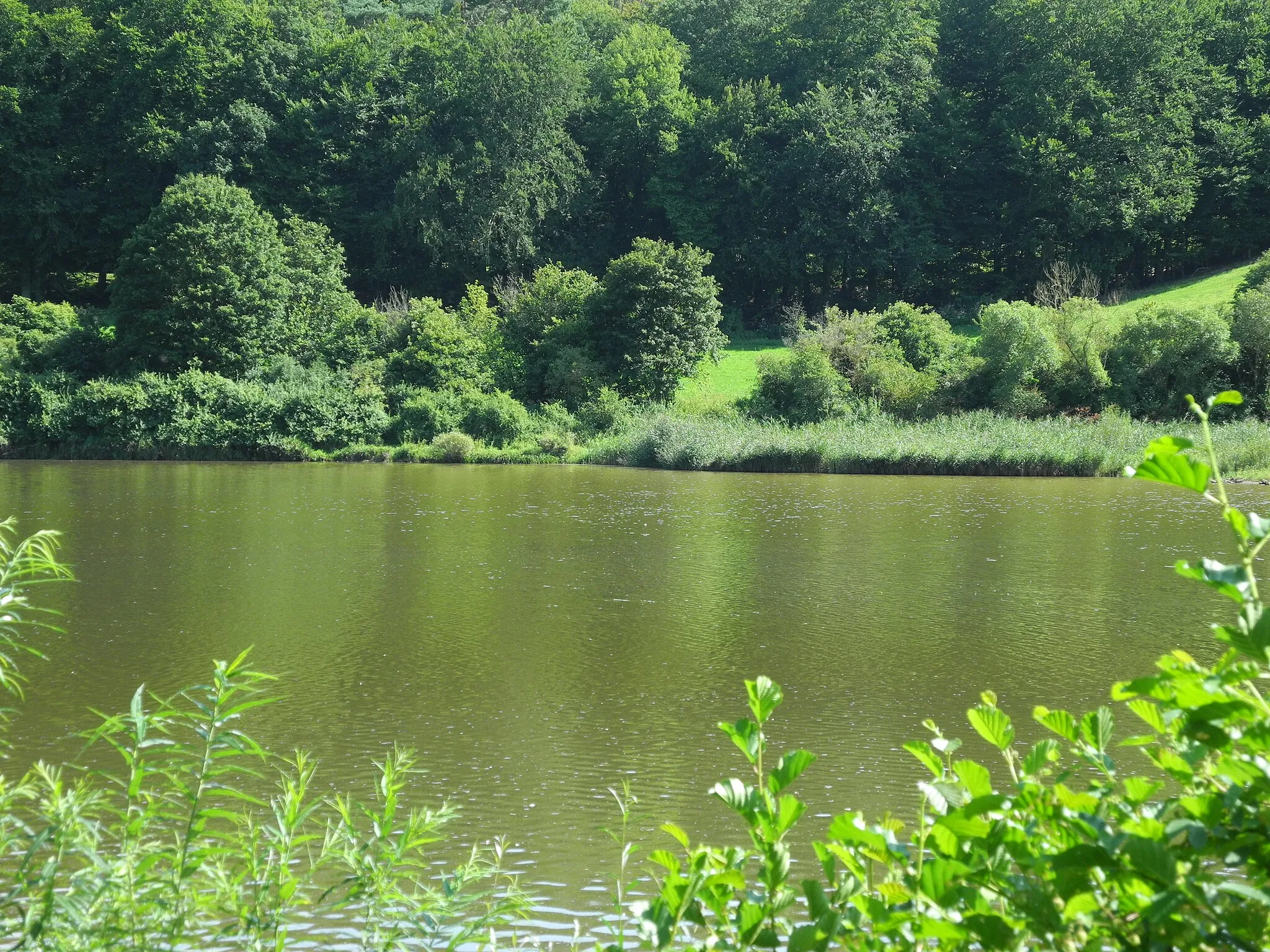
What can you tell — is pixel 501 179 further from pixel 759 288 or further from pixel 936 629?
pixel 936 629

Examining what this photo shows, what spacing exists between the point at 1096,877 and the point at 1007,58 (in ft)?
172

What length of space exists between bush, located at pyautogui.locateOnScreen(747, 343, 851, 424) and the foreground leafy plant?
102 feet

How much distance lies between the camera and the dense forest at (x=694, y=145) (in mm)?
43969

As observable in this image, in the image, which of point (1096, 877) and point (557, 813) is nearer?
point (1096, 877)

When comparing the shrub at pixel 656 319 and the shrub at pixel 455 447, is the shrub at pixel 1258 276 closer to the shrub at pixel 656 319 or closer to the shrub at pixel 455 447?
the shrub at pixel 656 319

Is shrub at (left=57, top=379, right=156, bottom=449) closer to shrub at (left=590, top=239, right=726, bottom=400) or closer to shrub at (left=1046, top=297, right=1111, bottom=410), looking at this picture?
shrub at (left=590, top=239, right=726, bottom=400)

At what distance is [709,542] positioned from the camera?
15.8 m

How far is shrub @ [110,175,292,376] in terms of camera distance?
36062 mm

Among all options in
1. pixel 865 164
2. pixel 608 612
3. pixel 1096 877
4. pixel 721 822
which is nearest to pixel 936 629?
pixel 608 612

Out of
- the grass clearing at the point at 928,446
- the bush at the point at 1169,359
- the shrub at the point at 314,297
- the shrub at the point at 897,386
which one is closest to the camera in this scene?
the grass clearing at the point at 928,446

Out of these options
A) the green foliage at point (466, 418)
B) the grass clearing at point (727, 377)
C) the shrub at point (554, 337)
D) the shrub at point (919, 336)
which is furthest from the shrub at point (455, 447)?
the shrub at point (919, 336)

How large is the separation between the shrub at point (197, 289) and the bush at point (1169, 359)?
89.0ft

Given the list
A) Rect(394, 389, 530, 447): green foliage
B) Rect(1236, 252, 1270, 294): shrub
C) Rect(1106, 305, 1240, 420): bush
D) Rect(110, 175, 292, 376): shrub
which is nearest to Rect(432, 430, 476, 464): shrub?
Rect(394, 389, 530, 447): green foliage

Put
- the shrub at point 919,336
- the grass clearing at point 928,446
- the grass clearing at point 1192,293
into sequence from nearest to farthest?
the grass clearing at point 928,446
the shrub at point 919,336
the grass clearing at point 1192,293
